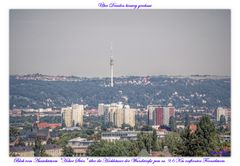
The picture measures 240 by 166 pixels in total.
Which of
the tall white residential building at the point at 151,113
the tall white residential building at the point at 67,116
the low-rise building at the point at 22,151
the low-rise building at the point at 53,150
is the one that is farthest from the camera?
the tall white residential building at the point at 151,113

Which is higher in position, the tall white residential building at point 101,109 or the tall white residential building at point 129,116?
the tall white residential building at point 101,109

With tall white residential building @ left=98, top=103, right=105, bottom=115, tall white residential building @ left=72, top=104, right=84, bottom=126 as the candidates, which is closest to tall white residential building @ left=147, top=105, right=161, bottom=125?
tall white residential building @ left=98, top=103, right=105, bottom=115

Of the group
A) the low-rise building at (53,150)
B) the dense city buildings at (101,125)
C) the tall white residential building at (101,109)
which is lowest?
the low-rise building at (53,150)

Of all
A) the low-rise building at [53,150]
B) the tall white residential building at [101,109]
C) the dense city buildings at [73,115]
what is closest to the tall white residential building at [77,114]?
the dense city buildings at [73,115]

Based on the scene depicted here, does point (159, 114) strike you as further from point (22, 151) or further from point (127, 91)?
point (22, 151)

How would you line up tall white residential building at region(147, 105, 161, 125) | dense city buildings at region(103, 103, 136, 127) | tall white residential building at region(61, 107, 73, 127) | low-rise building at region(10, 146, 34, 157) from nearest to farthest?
low-rise building at region(10, 146, 34, 157) < tall white residential building at region(61, 107, 73, 127) < tall white residential building at region(147, 105, 161, 125) < dense city buildings at region(103, 103, 136, 127)

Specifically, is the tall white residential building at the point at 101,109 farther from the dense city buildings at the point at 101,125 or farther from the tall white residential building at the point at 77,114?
the tall white residential building at the point at 77,114

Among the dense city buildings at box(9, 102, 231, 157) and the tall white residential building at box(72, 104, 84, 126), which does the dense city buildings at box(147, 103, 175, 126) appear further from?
the tall white residential building at box(72, 104, 84, 126)
